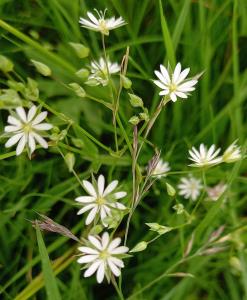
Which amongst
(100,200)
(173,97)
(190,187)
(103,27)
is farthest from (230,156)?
(190,187)

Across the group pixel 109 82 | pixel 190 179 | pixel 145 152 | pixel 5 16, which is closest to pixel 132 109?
pixel 145 152

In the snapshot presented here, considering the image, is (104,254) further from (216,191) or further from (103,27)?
(216,191)

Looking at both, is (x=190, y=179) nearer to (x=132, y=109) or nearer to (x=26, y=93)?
(x=132, y=109)

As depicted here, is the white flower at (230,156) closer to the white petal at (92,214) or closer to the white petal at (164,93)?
the white petal at (164,93)

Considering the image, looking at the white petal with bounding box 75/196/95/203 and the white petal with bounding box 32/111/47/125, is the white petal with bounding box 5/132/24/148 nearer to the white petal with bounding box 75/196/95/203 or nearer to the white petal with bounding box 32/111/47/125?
the white petal with bounding box 32/111/47/125

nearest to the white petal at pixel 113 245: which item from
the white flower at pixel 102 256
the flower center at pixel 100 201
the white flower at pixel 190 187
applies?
the white flower at pixel 102 256

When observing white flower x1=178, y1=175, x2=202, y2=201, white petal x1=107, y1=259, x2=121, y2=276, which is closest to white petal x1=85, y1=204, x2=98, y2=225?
white petal x1=107, y1=259, x2=121, y2=276
